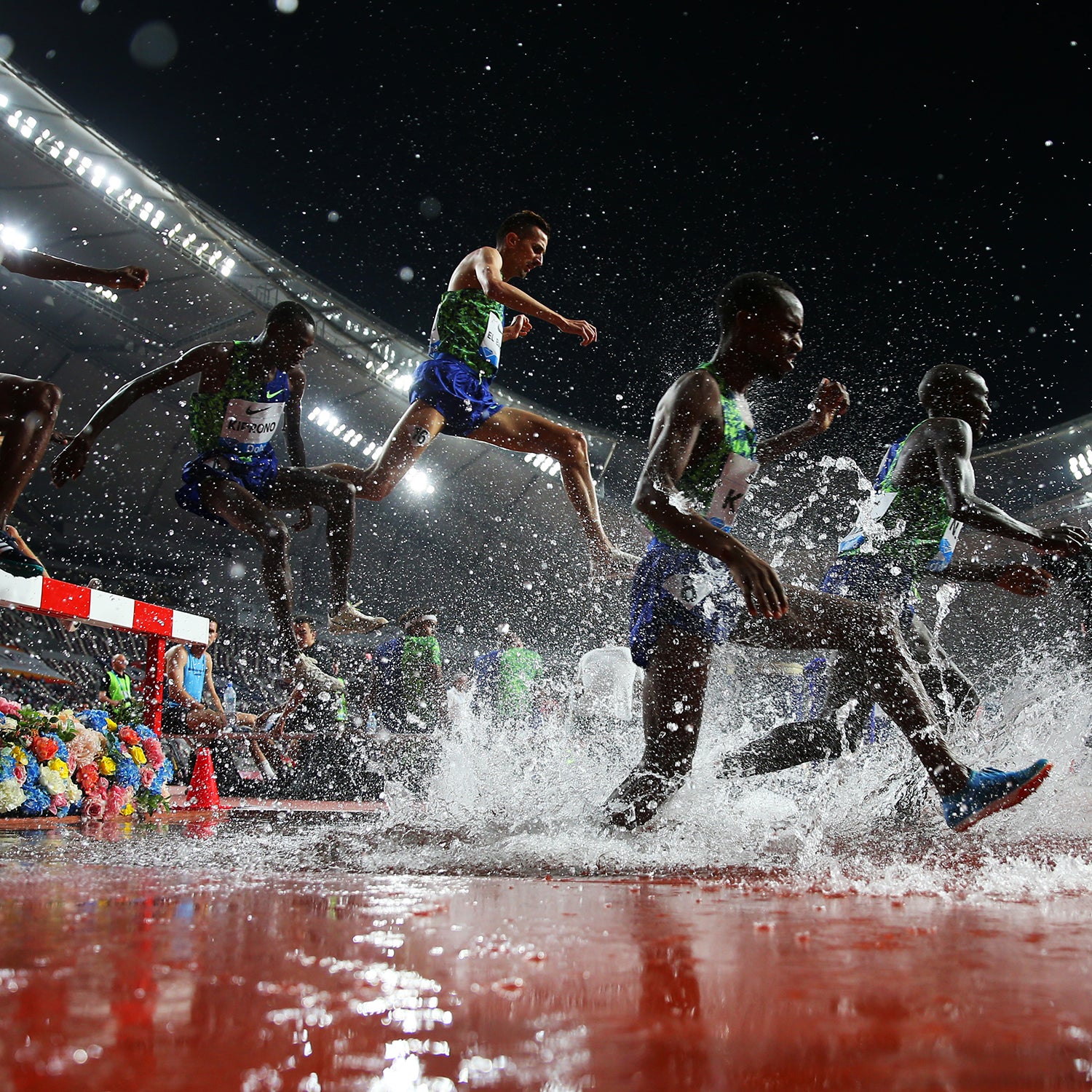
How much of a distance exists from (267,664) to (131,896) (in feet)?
52.2

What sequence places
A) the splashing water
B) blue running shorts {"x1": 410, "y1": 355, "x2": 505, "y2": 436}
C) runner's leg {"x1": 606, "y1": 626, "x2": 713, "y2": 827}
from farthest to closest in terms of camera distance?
blue running shorts {"x1": 410, "y1": 355, "x2": 505, "y2": 436}, runner's leg {"x1": 606, "y1": 626, "x2": 713, "y2": 827}, the splashing water

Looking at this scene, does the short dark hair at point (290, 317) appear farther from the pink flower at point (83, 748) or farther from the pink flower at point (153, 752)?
the pink flower at point (153, 752)

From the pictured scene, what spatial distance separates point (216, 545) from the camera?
1873cm

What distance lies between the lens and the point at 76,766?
4.70 meters

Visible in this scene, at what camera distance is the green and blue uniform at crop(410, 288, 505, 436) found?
3.88m

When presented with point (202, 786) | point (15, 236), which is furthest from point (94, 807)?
point (15, 236)

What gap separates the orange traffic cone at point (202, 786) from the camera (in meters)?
6.47

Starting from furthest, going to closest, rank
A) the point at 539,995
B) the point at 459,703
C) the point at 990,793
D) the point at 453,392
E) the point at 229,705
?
the point at 229,705 → the point at 459,703 → the point at 453,392 → the point at 990,793 → the point at 539,995

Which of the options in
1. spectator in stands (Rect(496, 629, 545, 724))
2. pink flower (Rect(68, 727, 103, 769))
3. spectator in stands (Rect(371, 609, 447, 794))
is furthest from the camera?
spectator in stands (Rect(496, 629, 545, 724))

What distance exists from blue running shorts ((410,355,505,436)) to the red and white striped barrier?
2.11m

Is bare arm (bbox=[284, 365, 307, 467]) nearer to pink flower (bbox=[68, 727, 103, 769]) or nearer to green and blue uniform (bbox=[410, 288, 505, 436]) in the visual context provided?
green and blue uniform (bbox=[410, 288, 505, 436])

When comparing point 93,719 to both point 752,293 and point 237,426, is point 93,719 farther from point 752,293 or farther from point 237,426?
point 752,293

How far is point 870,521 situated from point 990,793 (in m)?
1.60

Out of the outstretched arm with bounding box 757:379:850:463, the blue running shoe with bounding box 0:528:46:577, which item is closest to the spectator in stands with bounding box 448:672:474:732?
the blue running shoe with bounding box 0:528:46:577
